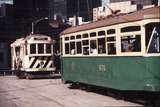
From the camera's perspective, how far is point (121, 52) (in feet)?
53.3

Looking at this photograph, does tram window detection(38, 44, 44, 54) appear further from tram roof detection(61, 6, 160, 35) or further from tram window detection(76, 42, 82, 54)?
tram roof detection(61, 6, 160, 35)

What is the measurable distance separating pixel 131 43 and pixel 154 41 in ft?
3.30

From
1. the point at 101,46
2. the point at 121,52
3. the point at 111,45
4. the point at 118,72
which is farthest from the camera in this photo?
the point at 101,46

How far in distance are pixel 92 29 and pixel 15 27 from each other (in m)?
51.1

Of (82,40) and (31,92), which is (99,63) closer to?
(82,40)

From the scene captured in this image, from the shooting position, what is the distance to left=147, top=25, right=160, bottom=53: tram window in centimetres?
1477

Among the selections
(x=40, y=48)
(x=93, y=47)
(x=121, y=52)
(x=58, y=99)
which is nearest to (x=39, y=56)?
(x=40, y=48)

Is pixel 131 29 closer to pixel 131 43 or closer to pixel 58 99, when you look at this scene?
pixel 131 43

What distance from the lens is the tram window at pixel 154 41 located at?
14767 mm

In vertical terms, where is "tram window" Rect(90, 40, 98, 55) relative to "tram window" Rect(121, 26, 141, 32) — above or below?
below

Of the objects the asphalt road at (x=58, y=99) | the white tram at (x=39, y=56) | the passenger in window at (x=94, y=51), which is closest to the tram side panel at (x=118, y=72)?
the passenger in window at (x=94, y=51)

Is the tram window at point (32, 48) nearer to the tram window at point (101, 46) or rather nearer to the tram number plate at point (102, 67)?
the tram window at point (101, 46)

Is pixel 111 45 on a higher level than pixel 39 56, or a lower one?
higher

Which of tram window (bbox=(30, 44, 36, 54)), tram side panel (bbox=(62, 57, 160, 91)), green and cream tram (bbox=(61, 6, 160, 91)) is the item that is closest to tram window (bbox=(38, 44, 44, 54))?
tram window (bbox=(30, 44, 36, 54))
